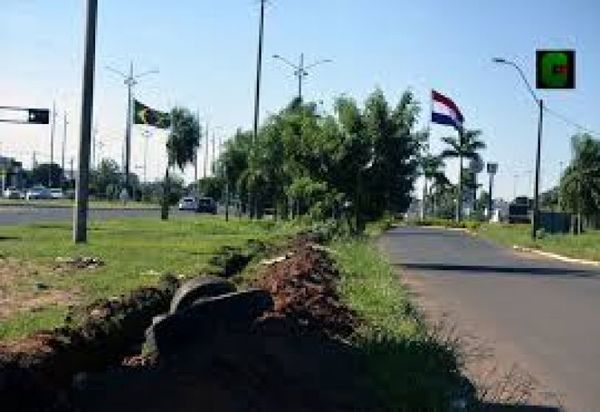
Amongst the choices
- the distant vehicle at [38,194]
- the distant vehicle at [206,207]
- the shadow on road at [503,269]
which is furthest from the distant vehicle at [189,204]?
the shadow on road at [503,269]

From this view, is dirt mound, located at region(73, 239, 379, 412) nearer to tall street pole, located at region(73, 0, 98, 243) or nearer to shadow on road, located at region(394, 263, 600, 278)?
tall street pole, located at region(73, 0, 98, 243)

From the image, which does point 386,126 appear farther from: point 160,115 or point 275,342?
point 160,115

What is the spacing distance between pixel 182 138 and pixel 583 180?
3221 centimetres

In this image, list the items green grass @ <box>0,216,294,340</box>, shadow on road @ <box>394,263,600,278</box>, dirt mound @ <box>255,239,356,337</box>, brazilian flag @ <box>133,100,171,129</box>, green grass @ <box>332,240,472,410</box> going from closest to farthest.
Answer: green grass @ <box>332,240,472,410</box> → dirt mound @ <box>255,239,356,337</box> → green grass @ <box>0,216,294,340</box> → shadow on road @ <box>394,263,600,278</box> → brazilian flag @ <box>133,100,171,129</box>

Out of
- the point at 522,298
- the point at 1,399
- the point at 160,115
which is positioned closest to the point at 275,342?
the point at 1,399

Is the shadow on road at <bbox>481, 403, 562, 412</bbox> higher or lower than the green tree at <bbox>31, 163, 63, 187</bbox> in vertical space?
lower

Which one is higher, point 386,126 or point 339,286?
point 386,126

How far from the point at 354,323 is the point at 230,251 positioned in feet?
44.5

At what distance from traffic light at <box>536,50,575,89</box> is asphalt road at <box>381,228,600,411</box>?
4.91 meters

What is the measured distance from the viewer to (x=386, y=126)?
3572 centimetres

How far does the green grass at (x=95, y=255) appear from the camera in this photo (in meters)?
14.4

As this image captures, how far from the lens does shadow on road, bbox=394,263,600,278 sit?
31578 millimetres

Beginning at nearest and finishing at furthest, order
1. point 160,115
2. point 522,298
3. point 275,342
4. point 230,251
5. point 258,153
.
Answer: point 275,342 → point 522,298 → point 230,251 → point 258,153 → point 160,115

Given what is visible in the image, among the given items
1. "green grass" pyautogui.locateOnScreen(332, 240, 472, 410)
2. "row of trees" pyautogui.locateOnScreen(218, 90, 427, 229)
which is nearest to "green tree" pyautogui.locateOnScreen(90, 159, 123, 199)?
"row of trees" pyautogui.locateOnScreen(218, 90, 427, 229)
